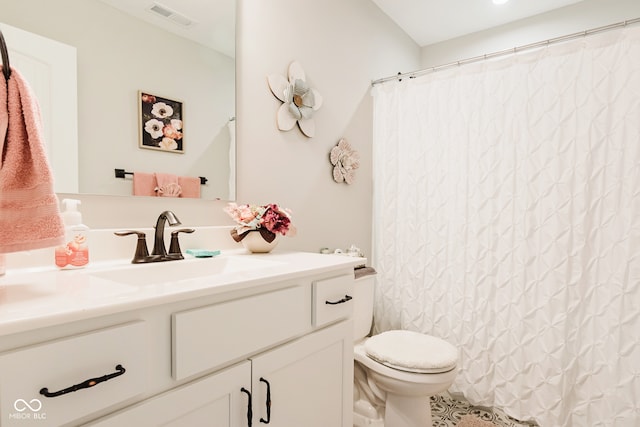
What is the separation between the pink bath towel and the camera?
0.65 metres

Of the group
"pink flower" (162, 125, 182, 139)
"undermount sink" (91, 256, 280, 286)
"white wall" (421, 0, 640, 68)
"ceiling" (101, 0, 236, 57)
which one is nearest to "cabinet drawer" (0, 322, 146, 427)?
"undermount sink" (91, 256, 280, 286)

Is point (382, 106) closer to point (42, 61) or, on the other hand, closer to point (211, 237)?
point (211, 237)

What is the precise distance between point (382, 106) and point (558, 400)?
188 centimetres

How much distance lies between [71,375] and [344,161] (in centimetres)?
171

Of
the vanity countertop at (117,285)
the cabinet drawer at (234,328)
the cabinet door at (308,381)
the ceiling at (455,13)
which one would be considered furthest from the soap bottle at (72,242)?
the ceiling at (455,13)

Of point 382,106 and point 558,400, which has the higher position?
point 382,106

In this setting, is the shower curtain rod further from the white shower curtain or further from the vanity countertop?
the vanity countertop

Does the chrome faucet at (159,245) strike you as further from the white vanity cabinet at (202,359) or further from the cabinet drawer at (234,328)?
the cabinet drawer at (234,328)

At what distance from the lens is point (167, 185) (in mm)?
1294

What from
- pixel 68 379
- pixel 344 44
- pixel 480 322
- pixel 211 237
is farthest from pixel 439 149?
pixel 68 379

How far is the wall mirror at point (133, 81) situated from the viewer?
41.1 inches

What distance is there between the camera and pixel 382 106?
7.38 ft

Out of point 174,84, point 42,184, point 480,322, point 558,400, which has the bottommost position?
point 558,400

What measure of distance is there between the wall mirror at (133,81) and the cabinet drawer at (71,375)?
0.67 metres
